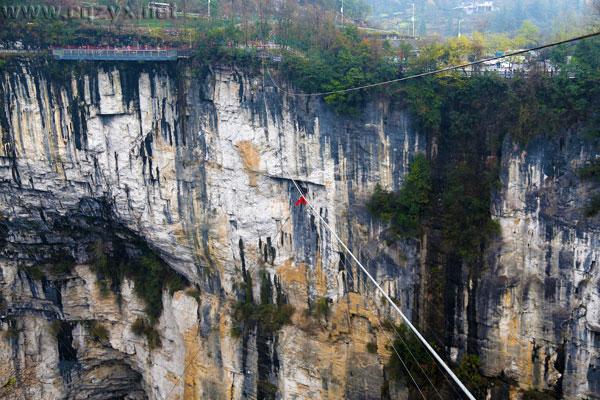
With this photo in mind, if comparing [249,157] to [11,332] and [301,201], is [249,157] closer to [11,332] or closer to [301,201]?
[301,201]

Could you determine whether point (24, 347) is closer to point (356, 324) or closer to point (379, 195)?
point (356, 324)

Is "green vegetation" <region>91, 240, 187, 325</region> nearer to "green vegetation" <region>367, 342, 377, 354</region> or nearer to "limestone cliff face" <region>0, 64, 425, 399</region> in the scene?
"limestone cliff face" <region>0, 64, 425, 399</region>

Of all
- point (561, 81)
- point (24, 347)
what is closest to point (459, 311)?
point (561, 81)

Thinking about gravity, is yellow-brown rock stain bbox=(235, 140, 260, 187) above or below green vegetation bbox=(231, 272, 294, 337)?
above

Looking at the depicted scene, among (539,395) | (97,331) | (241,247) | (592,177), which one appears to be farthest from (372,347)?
(97,331)

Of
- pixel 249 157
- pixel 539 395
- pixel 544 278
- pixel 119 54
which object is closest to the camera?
pixel 544 278

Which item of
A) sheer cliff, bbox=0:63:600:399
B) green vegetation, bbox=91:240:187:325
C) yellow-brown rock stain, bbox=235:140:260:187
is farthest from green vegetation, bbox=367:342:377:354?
green vegetation, bbox=91:240:187:325
